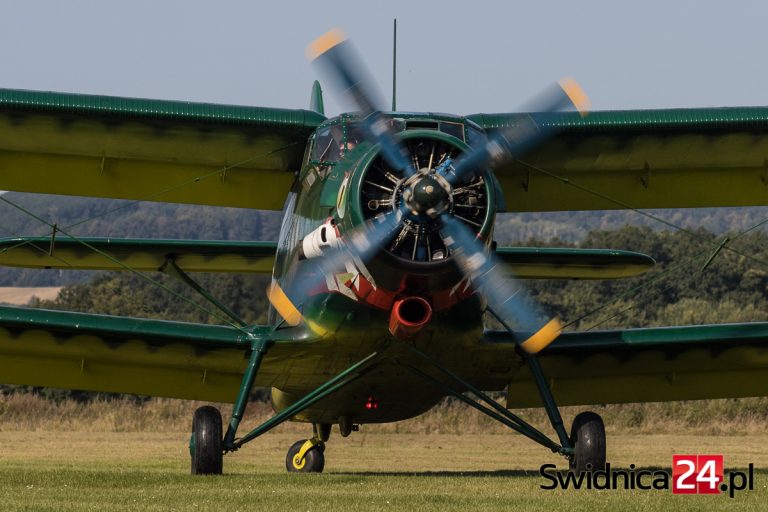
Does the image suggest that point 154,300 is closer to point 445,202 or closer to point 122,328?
point 122,328

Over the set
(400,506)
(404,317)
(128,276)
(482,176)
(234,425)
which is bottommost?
(400,506)

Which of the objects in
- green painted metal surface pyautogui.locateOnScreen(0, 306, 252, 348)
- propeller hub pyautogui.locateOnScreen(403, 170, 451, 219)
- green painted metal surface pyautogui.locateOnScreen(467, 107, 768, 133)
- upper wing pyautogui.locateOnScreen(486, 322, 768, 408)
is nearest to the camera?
propeller hub pyautogui.locateOnScreen(403, 170, 451, 219)

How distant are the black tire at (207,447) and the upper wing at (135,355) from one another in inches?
38.4

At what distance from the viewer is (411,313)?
11.8m

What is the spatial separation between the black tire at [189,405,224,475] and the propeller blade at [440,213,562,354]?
279 centimetres

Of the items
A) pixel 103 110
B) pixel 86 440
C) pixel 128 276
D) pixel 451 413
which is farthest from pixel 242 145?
pixel 128 276

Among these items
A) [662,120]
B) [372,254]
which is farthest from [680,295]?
[372,254]

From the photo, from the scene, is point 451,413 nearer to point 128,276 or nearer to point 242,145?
point 242,145

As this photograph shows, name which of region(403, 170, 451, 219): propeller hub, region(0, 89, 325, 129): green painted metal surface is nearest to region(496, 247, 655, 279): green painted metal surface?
region(0, 89, 325, 129): green painted metal surface

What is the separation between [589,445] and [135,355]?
15.7ft

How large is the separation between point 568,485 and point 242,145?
5229 mm

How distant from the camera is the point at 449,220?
→ 35.9 feet

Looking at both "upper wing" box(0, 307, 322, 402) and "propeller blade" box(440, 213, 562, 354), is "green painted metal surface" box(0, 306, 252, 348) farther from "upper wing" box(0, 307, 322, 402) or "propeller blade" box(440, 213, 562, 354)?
"propeller blade" box(440, 213, 562, 354)

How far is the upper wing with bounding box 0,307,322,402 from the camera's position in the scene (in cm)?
1345
